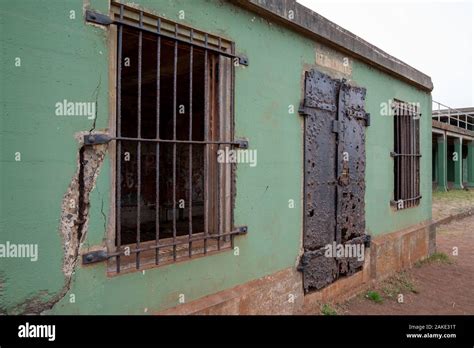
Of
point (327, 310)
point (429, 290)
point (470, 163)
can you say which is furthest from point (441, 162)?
point (327, 310)

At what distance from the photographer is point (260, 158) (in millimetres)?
3596

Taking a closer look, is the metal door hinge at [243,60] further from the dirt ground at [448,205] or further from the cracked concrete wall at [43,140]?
the dirt ground at [448,205]

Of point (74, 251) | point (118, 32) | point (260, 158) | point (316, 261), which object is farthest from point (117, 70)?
point (316, 261)

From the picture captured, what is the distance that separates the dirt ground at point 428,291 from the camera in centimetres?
469

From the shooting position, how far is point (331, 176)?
4520 millimetres

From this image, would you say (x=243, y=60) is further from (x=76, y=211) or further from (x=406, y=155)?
(x=406, y=155)

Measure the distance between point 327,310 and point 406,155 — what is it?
3382 millimetres

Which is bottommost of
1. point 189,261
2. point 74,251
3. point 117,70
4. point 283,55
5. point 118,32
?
point 189,261

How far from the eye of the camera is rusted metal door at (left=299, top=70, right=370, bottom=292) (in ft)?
13.7

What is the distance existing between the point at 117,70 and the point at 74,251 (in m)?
1.29

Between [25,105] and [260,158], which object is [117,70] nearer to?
[25,105]

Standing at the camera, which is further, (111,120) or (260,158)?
(260,158)

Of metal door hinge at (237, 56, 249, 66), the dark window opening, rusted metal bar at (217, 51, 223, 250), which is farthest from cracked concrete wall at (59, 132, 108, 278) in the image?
the dark window opening

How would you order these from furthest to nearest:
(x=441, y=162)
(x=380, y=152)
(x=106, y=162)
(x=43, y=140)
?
(x=441, y=162) → (x=380, y=152) → (x=106, y=162) → (x=43, y=140)
